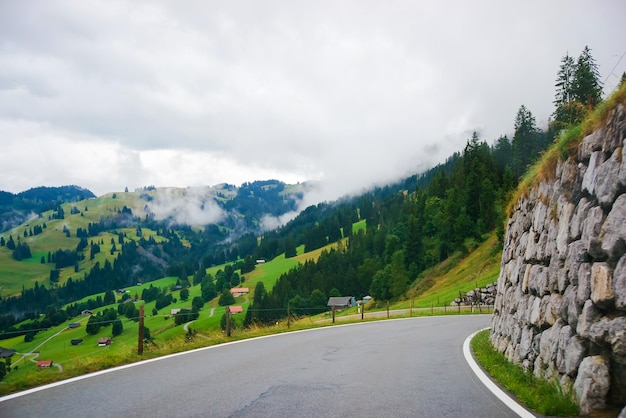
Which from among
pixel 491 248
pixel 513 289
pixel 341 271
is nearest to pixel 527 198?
pixel 513 289

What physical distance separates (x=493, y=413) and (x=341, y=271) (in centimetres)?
11540

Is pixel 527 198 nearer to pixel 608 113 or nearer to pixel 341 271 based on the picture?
pixel 608 113

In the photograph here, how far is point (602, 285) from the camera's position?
6.07 m

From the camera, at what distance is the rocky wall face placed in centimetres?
577

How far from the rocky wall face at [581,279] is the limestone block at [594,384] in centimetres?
1

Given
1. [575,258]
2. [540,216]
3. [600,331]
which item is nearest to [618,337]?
[600,331]

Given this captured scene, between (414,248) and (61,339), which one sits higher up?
(414,248)

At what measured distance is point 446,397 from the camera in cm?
719

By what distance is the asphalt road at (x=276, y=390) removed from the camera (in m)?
6.17

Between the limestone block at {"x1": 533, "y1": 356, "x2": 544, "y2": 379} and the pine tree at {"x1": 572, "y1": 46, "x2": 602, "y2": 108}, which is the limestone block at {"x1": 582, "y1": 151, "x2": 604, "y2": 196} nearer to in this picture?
the limestone block at {"x1": 533, "y1": 356, "x2": 544, "y2": 379}

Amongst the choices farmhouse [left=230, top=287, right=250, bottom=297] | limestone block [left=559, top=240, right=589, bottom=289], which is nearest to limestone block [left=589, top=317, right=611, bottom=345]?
limestone block [left=559, top=240, right=589, bottom=289]

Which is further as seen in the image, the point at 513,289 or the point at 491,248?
the point at 491,248

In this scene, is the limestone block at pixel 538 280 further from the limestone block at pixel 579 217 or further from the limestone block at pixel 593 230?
the limestone block at pixel 593 230

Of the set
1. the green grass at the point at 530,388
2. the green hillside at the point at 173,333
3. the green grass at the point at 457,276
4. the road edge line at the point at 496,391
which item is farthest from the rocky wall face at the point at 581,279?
the green grass at the point at 457,276
